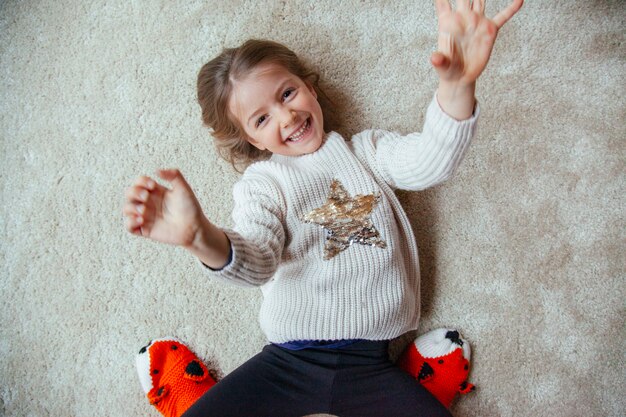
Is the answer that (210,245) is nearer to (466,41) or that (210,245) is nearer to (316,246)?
(316,246)

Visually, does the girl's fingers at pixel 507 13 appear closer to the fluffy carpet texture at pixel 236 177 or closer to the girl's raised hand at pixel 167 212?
the fluffy carpet texture at pixel 236 177

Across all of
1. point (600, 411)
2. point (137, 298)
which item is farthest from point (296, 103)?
point (600, 411)

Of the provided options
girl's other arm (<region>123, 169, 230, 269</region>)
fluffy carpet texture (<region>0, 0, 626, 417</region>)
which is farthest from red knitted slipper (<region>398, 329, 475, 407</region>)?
girl's other arm (<region>123, 169, 230, 269</region>)

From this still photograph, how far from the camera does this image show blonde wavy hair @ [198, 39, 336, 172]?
0.82 metres

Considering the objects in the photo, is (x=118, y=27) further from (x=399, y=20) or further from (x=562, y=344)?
(x=562, y=344)

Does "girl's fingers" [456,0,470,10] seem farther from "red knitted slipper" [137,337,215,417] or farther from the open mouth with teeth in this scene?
"red knitted slipper" [137,337,215,417]

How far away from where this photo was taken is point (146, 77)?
3.32 ft

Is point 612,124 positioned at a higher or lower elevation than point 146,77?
lower

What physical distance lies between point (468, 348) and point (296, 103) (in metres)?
0.59

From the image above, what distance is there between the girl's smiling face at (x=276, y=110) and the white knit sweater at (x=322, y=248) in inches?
1.7

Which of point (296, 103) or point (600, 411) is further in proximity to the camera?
point (600, 411)

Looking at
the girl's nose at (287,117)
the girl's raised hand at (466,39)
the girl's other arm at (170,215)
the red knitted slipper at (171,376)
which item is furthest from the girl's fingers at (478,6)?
the red knitted slipper at (171,376)

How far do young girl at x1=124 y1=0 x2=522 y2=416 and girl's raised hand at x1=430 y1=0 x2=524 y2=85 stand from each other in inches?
5.9

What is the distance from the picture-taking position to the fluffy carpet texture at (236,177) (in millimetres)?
921
